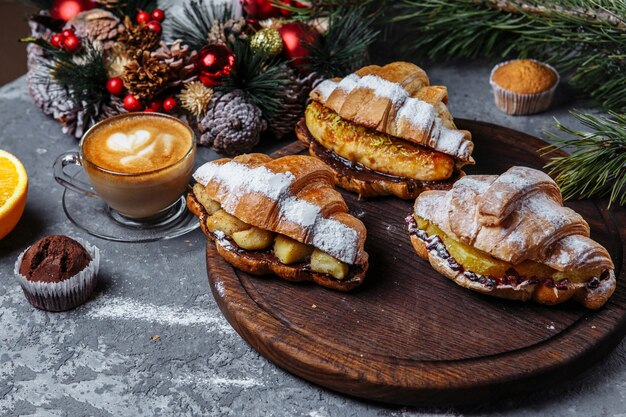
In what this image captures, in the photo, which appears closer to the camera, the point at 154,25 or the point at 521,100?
the point at 154,25

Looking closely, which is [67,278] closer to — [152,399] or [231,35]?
Result: [152,399]

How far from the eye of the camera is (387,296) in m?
2.61

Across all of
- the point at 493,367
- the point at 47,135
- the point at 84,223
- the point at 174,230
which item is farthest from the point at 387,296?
the point at 47,135

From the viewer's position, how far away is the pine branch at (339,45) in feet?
11.5

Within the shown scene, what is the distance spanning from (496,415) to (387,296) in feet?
1.71

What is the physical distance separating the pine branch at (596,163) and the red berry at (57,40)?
2.17m

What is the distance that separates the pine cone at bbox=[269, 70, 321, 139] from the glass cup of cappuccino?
541 millimetres

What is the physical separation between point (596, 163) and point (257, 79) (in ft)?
4.73

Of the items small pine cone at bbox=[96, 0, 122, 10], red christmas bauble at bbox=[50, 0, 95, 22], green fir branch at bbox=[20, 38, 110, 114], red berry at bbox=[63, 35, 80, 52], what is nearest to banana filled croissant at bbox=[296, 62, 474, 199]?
green fir branch at bbox=[20, 38, 110, 114]

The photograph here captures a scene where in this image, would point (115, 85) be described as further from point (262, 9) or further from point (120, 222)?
point (262, 9)

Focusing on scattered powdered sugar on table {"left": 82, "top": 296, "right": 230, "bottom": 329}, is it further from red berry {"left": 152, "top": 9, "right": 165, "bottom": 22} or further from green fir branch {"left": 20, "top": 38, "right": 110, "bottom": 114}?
red berry {"left": 152, "top": 9, "right": 165, "bottom": 22}

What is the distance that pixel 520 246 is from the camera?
2408 millimetres

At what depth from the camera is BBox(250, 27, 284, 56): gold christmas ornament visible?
3.38 m

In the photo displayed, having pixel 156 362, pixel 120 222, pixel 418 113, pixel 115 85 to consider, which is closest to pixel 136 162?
pixel 120 222
